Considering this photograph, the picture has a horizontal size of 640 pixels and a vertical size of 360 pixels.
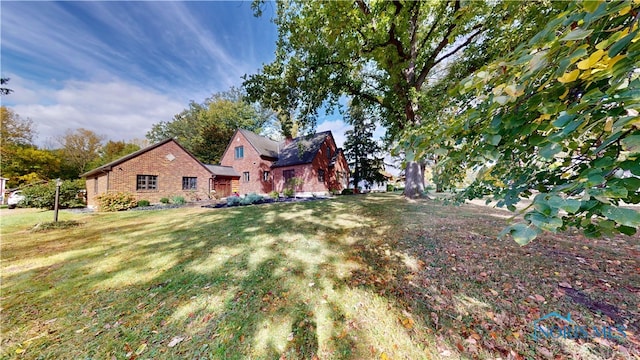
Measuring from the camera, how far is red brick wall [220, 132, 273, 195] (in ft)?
74.6

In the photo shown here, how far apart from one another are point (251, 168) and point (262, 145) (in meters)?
3.19

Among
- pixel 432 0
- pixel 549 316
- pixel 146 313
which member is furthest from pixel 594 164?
pixel 432 0

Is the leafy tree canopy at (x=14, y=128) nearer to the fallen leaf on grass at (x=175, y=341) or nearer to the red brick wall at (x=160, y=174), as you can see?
the red brick wall at (x=160, y=174)

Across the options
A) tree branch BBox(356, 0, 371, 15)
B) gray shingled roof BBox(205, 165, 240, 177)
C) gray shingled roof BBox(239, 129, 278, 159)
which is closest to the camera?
tree branch BBox(356, 0, 371, 15)

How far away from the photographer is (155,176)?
15.8m

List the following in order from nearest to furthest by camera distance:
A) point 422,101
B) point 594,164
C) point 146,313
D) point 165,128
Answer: point 594,164, point 146,313, point 422,101, point 165,128

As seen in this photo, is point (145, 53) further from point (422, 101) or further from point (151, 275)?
point (422, 101)

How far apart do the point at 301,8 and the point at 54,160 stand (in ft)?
106

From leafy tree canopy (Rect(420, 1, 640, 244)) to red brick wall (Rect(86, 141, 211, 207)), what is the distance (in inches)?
745

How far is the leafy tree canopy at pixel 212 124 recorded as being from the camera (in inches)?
1249

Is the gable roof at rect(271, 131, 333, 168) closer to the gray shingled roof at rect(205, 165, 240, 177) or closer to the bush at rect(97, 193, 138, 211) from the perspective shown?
the gray shingled roof at rect(205, 165, 240, 177)

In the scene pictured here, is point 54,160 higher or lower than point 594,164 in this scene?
higher

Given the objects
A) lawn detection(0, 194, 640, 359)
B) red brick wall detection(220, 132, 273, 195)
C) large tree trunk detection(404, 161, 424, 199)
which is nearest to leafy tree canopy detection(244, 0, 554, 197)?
large tree trunk detection(404, 161, 424, 199)

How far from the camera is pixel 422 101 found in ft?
29.7
